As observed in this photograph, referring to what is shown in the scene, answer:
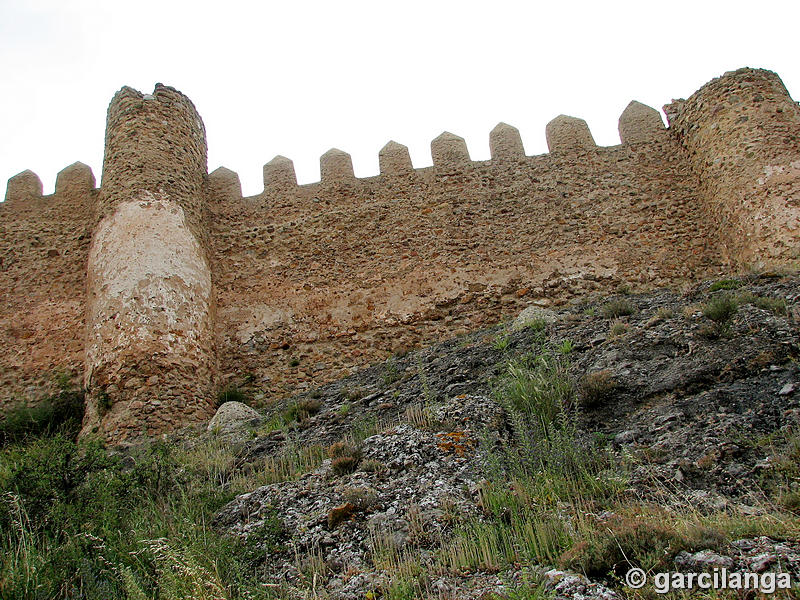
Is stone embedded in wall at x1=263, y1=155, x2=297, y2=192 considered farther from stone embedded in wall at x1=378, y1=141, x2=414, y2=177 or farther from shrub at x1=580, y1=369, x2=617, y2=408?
shrub at x1=580, y1=369, x2=617, y2=408

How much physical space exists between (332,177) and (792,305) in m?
8.72

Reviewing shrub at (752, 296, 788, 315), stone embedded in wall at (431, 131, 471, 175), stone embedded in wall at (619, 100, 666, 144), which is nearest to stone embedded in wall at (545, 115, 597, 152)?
stone embedded in wall at (619, 100, 666, 144)

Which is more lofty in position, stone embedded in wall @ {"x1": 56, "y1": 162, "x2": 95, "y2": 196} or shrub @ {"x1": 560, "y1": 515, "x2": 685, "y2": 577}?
stone embedded in wall @ {"x1": 56, "y1": 162, "x2": 95, "y2": 196}

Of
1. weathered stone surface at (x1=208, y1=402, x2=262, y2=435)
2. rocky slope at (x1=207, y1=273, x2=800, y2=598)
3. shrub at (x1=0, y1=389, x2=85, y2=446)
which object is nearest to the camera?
rocky slope at (x1=207, y1=273, x2=800, y2=598)

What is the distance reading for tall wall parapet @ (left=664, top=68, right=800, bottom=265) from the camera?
10.5m

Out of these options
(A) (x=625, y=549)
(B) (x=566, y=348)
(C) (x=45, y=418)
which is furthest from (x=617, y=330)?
(C) (x=45, y=418)

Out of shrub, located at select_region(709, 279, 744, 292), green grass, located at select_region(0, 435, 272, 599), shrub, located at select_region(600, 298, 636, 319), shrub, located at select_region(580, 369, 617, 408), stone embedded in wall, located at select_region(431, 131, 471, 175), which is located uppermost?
stone embedded in wall, located at select_region(431, 131, 471, 175)

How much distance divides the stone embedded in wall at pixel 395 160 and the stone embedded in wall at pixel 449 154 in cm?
53

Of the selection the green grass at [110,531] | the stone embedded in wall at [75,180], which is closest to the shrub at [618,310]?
the green grass at [110,531]

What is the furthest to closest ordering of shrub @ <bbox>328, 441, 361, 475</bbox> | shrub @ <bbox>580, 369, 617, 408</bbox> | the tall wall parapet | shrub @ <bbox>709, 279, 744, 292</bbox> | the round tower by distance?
1. the tall wall parapet
2. the round tower
3. shrub @ <bbox>709, 279, 744, 292</bbox>
4. shrub @ <bbox>580, 369, 617, 408</bbox>
5. shrub @ <bbox>328, 441, 361, 475</bbox>

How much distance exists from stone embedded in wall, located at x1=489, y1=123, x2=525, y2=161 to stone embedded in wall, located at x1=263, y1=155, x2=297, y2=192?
4.05 m

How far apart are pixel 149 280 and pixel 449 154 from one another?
6.24 m

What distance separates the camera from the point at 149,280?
1023 cm

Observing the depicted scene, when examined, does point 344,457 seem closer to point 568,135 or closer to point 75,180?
point 568,135
